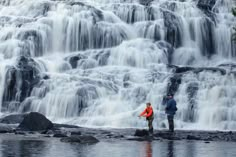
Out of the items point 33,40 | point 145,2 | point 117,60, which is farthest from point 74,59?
point 145,2

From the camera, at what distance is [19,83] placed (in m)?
Result: 44.5

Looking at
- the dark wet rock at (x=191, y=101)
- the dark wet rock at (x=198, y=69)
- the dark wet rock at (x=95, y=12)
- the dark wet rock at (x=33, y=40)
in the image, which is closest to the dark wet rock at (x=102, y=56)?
the dark wet rock at (x=95, y=12)

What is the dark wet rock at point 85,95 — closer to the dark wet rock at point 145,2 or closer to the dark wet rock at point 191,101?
the dark wet rock at point 191,101

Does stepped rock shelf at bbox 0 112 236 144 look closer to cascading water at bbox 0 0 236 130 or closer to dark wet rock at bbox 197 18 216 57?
cascading water at bbox 0 0 236 130

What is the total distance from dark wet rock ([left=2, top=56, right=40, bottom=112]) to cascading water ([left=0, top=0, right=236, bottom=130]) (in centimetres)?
8

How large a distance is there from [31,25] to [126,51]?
33.9ft

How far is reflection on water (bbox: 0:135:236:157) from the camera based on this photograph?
1891 cm

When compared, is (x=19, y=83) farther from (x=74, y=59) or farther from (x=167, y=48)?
(x=167, y=48)

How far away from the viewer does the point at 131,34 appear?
55.1 m

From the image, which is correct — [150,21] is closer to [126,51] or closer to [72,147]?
[126,51]

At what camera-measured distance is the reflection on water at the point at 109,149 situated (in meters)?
18.9

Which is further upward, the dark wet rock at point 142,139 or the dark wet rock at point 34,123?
the dark wet rock at point 34,123

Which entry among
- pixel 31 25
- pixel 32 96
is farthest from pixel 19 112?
pixel 31 25

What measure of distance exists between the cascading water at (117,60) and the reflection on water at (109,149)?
573 inches
